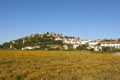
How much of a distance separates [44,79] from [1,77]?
5.98 ft

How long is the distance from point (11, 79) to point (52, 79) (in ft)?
5.65

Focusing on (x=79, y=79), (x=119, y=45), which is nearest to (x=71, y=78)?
(x=79, y=79)

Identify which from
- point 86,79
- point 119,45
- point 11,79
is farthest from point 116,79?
point 119,45

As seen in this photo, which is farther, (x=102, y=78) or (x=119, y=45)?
(x=119, y=45)

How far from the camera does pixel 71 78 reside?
1134 centimetres

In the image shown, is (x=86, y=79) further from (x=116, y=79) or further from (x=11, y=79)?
(x=11, y=79)

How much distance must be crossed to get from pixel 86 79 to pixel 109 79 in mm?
1275

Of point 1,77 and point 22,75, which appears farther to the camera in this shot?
point 22,75

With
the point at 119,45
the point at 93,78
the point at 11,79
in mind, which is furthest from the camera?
the point at 119,45

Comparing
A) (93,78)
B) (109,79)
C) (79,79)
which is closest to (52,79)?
(79,79)

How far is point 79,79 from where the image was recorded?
11.3 metres

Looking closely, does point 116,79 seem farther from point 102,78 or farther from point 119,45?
point 119,45

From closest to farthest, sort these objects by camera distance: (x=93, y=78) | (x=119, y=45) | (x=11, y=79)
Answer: (x=11, y=79) → (x=93, y=78) → (x=119, y=45)

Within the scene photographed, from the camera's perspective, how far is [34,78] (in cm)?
1130
